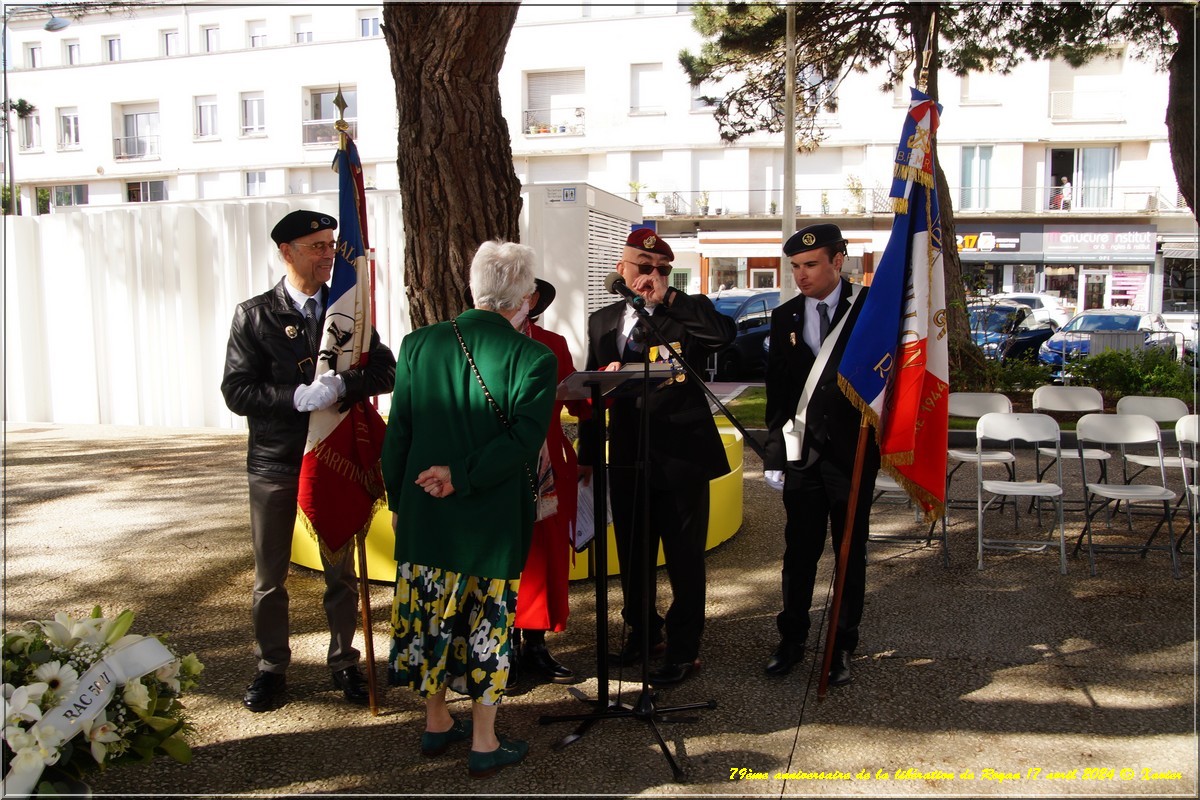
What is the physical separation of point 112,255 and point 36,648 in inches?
404

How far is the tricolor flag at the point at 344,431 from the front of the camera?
3898 mm

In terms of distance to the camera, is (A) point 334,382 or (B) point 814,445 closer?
(A) point 334,382

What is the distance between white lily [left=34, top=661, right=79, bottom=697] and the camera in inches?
108

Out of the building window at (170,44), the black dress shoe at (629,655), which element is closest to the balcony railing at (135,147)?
the building window at (170,44)

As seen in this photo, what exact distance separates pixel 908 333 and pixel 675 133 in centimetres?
3026

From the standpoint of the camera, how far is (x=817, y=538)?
4.23 metres

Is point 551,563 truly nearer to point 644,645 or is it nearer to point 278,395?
point 644,645

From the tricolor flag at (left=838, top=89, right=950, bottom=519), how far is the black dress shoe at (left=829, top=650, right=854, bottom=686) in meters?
0.72

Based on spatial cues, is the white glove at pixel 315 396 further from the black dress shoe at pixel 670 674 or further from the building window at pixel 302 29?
the building window at pixel 302 29

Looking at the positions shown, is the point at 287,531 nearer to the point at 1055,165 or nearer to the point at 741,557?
the point at 741,557

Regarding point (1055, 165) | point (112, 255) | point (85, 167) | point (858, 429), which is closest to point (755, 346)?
point (112, 255)

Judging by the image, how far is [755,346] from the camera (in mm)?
17297

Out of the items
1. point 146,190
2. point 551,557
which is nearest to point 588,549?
point 551,557

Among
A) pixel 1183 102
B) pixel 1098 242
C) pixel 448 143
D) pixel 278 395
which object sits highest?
pixel 1183 102
